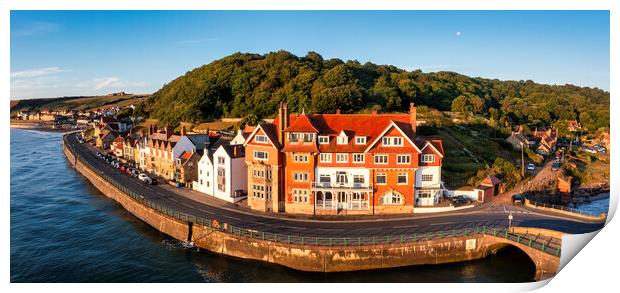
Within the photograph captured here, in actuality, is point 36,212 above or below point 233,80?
below

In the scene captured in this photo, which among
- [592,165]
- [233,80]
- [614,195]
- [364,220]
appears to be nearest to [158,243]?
[364,220]

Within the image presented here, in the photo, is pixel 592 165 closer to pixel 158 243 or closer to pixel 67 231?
pixel 158 243

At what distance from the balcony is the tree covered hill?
1498 inches

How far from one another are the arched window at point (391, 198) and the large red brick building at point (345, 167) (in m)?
0.04

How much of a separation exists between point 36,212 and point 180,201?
15.8 m

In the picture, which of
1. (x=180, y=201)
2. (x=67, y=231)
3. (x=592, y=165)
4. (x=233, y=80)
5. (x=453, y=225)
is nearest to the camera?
(x=453, y=225)

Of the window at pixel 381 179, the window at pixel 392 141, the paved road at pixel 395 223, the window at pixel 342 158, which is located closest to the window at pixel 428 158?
the window at pixel 392 141

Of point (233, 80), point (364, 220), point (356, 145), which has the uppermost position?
point (233, 80)

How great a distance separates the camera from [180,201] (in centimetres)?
4172

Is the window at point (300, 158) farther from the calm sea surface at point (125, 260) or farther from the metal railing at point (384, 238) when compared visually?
the calm sea surface at point (125, 260)

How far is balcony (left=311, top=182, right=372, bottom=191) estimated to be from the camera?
3512 cm

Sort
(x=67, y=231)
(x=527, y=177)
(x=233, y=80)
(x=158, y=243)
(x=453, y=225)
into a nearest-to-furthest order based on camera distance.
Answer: (x=453, y=225) → (x=158, y=243) → (x=67, y=231) → (x=527, y=177) → (x=233, y=80)

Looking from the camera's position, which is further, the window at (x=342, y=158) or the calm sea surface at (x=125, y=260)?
the window at (x=342, y=158)

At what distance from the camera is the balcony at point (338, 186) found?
35125 mm
